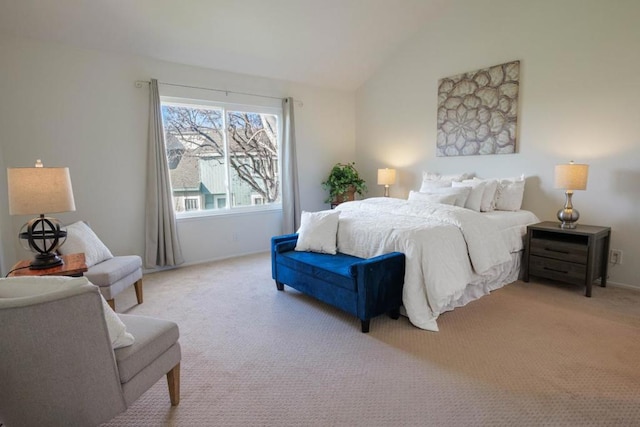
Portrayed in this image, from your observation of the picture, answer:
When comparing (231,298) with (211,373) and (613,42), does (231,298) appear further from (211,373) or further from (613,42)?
(613,42)

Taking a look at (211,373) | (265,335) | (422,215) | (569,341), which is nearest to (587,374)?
(569,341)

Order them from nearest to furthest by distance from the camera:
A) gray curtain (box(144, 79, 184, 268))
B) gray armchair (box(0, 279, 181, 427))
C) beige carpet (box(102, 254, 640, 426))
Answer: gray armchair (box(0, 279, 181, 427))
beige carpet (box(102, 254, 640, 426))
gray curtain (box(144, 79, 184, 268))

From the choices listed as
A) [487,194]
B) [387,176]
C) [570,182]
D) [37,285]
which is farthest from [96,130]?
[570,182]

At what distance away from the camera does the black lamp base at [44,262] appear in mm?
2292

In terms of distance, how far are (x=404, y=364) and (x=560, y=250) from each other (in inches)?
89.7

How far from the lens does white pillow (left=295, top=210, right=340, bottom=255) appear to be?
3.31 meters

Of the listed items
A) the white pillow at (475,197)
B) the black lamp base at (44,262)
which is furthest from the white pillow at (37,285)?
the white pillow at (475,197)

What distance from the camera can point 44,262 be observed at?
7.60ft

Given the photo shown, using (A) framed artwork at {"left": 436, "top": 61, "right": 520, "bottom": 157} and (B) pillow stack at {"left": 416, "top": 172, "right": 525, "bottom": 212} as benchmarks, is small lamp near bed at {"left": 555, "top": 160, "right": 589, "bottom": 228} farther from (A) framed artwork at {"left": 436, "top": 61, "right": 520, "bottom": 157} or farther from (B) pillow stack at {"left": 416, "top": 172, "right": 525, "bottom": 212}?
(A) framed artwork at {"left": 436, "top": 61, "right": 520, "bottom": 157}

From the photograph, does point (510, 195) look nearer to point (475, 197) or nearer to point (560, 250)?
point (475, 197)

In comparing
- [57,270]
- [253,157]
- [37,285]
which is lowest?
[57,270]

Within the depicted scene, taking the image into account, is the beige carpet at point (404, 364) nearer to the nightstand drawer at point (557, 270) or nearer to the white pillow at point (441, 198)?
the nightstand drawer at point (557, 270)

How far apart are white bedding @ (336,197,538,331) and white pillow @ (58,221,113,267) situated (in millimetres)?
2187

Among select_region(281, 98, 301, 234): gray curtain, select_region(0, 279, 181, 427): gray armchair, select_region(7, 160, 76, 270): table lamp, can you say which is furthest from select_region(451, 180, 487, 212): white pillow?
select_region(7, 160, 76, 270): table lamp
